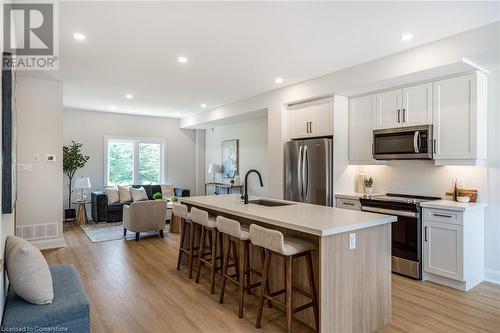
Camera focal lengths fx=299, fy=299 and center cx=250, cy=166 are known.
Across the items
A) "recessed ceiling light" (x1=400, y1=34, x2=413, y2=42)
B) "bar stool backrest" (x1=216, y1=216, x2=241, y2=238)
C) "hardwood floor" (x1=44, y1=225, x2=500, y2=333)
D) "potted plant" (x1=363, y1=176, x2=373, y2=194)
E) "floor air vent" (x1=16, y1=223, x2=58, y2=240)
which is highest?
"recessed ceiling light" (x1=400, y1=34, x2=413, y2=42)

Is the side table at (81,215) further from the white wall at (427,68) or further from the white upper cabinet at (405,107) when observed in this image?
the white upper cabinet at (405,107)

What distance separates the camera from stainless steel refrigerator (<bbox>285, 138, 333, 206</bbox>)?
4551 millimetres

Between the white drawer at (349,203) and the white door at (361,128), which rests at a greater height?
the white door at (361,128)

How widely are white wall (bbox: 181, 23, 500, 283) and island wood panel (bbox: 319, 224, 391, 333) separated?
6.34ft

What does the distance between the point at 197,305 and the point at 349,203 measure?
2584 mm

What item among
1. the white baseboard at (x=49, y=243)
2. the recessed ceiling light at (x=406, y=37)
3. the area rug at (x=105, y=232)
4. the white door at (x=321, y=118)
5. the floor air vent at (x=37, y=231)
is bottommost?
the area rug at (x=105, y=232)

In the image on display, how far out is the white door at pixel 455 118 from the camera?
339 centimetres

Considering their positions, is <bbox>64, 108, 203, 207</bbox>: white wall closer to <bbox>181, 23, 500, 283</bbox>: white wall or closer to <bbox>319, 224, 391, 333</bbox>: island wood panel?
<bbox>181, 23, 500, 283</bbox>: white wall

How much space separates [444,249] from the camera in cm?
342

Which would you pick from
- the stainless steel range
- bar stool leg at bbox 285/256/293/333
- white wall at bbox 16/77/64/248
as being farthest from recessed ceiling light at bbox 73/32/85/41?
the stainless steel range

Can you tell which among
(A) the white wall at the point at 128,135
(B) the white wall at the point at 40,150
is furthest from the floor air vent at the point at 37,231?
(A) the white wall at the point at 128,135

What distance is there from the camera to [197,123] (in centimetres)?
829

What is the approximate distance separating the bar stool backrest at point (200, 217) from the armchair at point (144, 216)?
7.27ft

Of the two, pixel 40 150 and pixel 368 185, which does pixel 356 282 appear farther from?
pixel 40 150
